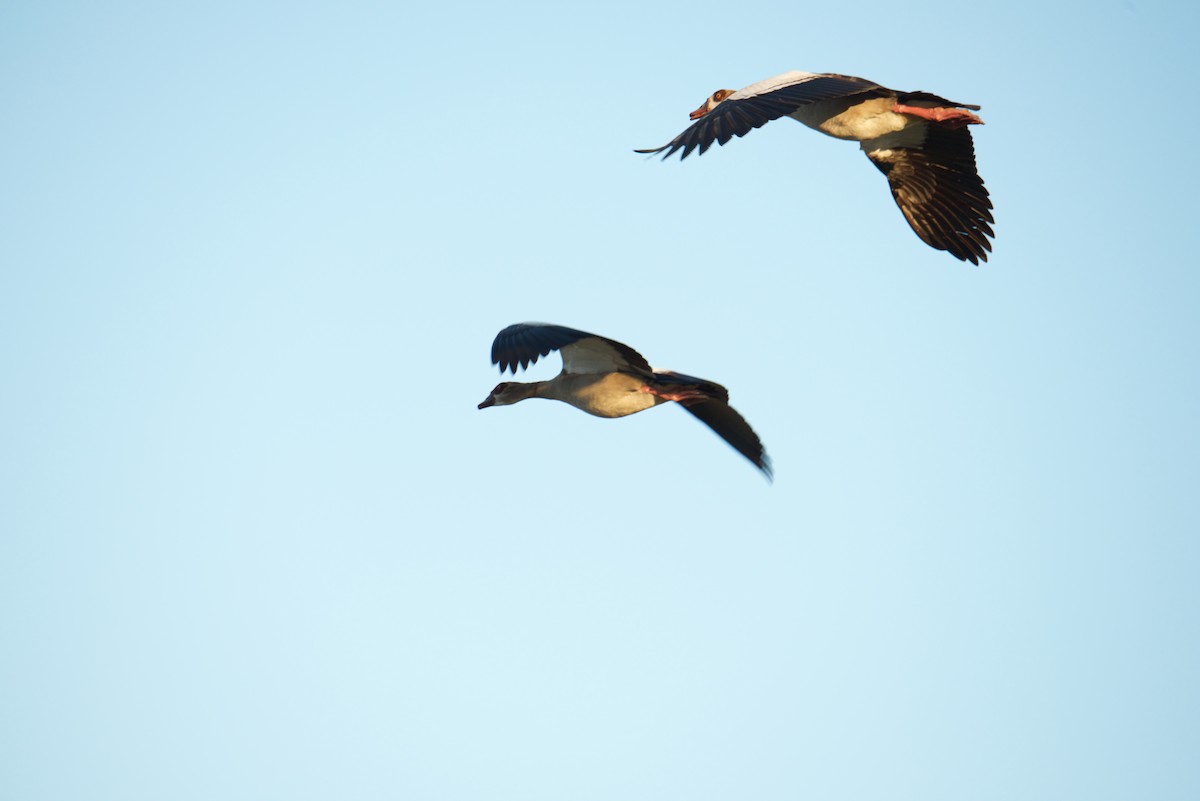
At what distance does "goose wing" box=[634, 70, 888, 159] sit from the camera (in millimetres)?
12773

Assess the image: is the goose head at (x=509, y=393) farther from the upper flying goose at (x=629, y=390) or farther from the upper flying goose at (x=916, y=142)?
the upper flying goose at (x=916, y=142)

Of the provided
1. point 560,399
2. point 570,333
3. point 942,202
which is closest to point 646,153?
point 570,333

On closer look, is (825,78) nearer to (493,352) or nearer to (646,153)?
(646,153)

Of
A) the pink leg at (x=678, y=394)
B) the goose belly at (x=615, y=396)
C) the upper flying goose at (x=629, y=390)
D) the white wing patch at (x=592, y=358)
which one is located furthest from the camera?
the goose belly at (x=615, y=396)

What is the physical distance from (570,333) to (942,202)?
4790 mm

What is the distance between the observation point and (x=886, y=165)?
16.1 metres

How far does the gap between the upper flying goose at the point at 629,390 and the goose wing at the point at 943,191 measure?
10.3 ft

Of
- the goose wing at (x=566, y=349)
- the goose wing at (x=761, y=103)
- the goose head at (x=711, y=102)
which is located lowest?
the goose wing at (x=566, y=349)

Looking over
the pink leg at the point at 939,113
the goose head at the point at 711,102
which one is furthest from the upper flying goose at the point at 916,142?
the goose head at the point at 711,102

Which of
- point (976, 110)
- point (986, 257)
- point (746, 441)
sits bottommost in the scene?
point (746, 441)

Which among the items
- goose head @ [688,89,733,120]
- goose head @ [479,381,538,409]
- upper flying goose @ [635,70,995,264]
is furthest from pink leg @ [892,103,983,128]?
goose head @ [479,381,538,409]

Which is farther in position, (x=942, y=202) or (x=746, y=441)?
(x=942, y=202)

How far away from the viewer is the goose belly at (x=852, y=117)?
15.1 metres

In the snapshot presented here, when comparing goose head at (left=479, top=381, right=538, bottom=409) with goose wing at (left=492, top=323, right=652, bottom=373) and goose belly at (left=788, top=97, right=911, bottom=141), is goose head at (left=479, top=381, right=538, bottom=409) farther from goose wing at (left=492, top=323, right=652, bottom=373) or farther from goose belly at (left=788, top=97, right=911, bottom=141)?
goose belly at (left=788, top=97, right=911, bottom=141)
